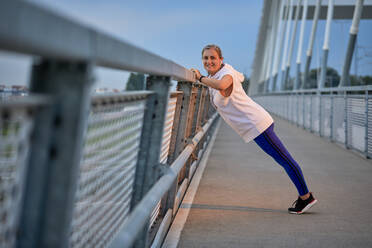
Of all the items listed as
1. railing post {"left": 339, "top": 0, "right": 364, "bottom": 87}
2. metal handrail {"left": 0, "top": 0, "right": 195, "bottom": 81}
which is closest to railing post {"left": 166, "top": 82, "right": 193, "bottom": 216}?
metal handrail {"left": 0, "top": 0, "right": 195, "bottom": 81}

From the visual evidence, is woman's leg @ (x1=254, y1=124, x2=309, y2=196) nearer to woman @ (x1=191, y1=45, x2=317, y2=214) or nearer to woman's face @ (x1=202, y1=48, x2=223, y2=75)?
woman @ (x1=191, y1=45, x2=317, y2=214)

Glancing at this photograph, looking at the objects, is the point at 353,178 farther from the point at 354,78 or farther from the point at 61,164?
the point at 354,78

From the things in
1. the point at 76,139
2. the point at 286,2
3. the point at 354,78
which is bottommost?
the point at 76,139

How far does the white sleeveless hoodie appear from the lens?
4478 mm

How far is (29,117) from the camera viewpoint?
121cm

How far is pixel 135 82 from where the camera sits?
242 centimetres

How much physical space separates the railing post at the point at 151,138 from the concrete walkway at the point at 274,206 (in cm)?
112

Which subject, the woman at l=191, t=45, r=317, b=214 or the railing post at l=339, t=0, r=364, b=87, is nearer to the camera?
the woman at l=191, t=45, r=317, b=214

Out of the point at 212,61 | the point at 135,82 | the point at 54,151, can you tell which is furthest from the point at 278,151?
the point at 54,151

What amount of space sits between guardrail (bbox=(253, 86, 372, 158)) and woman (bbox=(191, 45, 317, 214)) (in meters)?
4.79

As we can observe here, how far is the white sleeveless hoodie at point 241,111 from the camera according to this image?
14.7ft

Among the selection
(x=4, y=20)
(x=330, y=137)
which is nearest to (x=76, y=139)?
(x=4, y=20)

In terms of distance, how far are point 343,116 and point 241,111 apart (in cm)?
737

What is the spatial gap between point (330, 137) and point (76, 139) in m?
12.1
